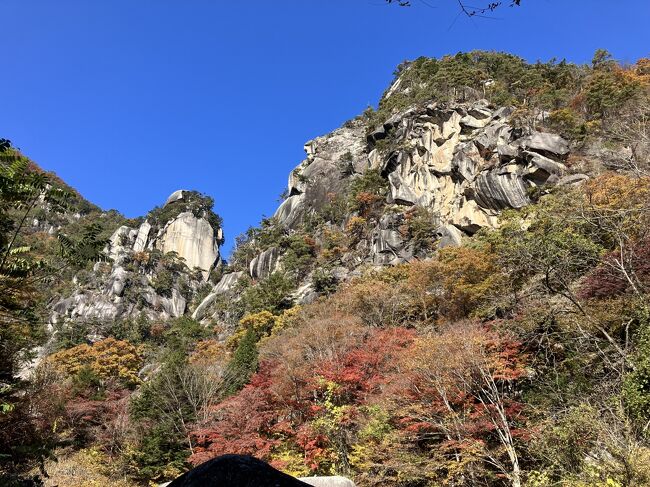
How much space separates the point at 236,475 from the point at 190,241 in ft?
246

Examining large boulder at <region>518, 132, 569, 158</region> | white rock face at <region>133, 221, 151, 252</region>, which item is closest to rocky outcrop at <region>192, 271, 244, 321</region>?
white rock face at <region>133, 221, 151, 252</region>

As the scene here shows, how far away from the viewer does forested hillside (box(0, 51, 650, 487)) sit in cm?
878

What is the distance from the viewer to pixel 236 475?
2.16 meters

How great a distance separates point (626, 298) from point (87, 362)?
37.6m

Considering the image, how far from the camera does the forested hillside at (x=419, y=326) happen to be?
8.78m

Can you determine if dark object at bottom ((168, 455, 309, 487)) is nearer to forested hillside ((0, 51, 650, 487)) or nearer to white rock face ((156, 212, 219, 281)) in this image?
forested hillside ((0, 51, 650, 487))

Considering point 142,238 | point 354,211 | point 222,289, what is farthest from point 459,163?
point 142,238

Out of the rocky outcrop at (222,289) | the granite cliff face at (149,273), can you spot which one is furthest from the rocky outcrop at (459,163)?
the granite cliff face at (149,273)

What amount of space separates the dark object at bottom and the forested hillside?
19.6 feet

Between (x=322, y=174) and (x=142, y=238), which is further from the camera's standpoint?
(x=142, y=238)

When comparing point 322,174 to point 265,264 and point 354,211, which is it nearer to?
point 354,211

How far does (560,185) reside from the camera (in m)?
29.7

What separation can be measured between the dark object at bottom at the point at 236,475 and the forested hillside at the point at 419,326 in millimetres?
5972

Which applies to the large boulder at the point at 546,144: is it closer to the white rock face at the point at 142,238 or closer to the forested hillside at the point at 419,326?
the forested hillside at the point at 419,326
